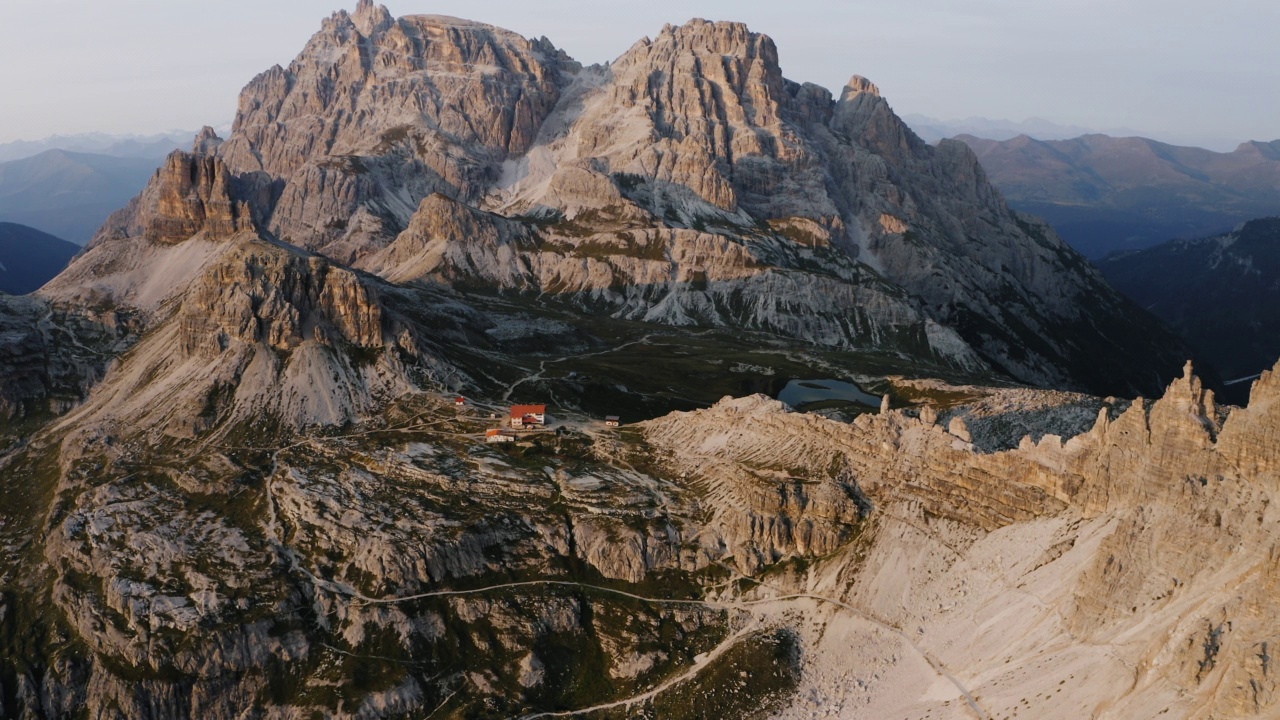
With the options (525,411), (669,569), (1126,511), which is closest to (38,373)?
(525,411)

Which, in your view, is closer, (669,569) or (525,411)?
(669,569)

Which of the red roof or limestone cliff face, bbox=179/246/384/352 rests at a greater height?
limestone cliff face, bbox=179/246/384/352

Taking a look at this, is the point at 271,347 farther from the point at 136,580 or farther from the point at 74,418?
the point at 136,580

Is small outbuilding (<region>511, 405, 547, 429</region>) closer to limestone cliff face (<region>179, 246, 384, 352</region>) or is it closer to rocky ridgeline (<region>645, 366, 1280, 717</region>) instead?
rocky ridgeline (<region>645, 366, 1280, 717</region>)

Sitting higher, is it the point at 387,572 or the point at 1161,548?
the point at 1161,548

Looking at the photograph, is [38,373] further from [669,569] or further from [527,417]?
[669,569]

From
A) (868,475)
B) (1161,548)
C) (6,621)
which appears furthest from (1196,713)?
(6,621)

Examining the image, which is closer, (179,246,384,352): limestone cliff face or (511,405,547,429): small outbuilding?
(511,405,547,429): small outbuilding

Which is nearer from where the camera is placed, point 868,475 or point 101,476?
point 868,475

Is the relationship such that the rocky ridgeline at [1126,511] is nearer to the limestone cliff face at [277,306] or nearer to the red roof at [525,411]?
the red roof at [525,411]

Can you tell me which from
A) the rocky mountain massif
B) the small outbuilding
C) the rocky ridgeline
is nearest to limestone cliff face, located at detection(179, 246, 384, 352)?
the rocky mountain massif

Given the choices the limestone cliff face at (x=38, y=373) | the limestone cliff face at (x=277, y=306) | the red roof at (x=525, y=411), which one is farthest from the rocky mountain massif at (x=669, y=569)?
the limestone cliff face at (x=277, y=306)
